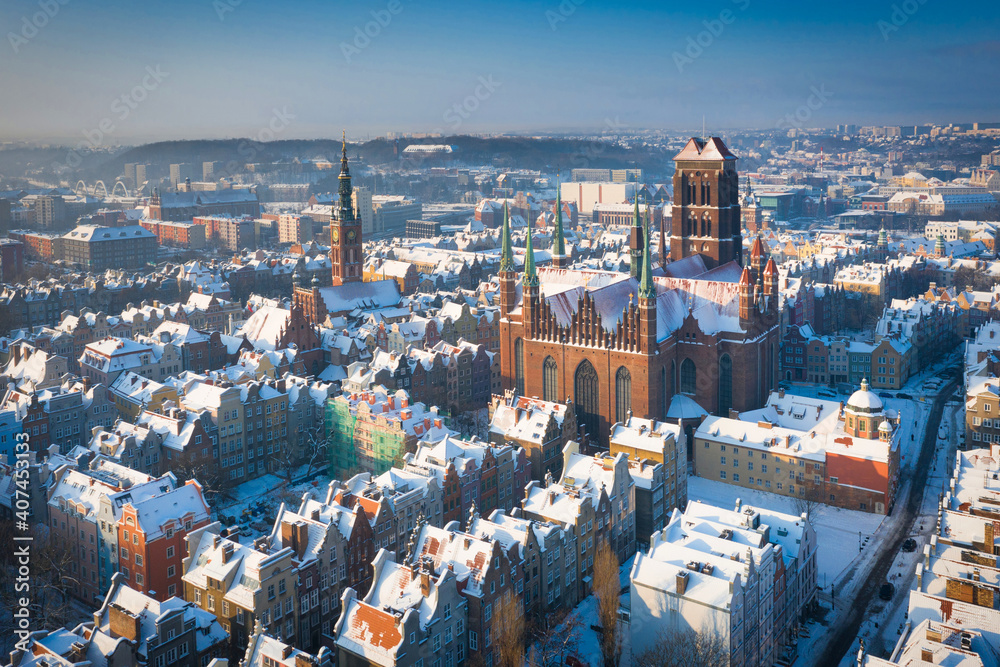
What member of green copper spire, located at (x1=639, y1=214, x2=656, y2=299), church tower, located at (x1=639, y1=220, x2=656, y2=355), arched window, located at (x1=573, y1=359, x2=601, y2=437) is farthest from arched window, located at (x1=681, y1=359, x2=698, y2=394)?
green copper spire, located at (x1=639, y1=214, x2=656, y2=299)

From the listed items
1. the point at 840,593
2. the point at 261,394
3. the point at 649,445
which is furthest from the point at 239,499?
the point at 840,593

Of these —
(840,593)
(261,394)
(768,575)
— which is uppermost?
(261,394)

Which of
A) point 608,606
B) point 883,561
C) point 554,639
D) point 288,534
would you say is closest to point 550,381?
point 883,561

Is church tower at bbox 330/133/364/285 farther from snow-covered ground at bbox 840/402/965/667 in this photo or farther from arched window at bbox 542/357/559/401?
snow-covered ground at bbox 840/402/965/667

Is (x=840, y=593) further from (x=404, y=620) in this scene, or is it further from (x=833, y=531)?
(x=404, y=620)

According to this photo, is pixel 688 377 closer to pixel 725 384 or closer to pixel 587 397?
pixel 725 384

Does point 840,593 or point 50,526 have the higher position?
point 50,526

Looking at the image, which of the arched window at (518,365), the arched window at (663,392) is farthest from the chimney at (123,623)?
the arched window at (663,392)
